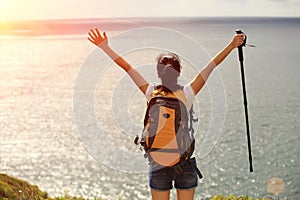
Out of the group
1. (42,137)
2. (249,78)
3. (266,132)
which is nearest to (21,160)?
(42,137)

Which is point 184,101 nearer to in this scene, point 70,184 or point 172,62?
point 172,62

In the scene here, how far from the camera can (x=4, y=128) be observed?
82.2 meters

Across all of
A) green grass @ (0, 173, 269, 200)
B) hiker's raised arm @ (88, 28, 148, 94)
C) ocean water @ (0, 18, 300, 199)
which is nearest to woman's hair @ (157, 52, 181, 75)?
hiker's raised arm @ (88, 28, 148, 94)

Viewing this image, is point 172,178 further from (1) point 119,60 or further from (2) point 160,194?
(1) point 119,60

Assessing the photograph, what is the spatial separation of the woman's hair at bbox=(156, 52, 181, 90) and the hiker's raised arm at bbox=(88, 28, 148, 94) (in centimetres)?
23

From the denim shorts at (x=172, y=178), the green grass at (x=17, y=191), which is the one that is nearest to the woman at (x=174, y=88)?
the denim shorts at (x=172, y=178)

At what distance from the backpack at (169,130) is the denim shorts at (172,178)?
2.9 inches

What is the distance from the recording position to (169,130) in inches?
183

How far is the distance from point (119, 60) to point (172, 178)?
4.44 feet

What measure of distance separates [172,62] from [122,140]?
206 feet

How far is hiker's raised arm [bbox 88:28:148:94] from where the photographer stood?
4926 mm

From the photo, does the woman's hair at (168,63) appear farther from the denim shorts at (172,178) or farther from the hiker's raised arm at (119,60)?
the denim shorts at (172,178)

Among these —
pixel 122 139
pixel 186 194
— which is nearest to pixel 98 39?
pixel 186 194

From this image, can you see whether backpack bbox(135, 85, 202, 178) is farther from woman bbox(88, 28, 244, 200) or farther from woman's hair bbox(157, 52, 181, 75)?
woman's hair bbox(157, 52, 181, 75)
